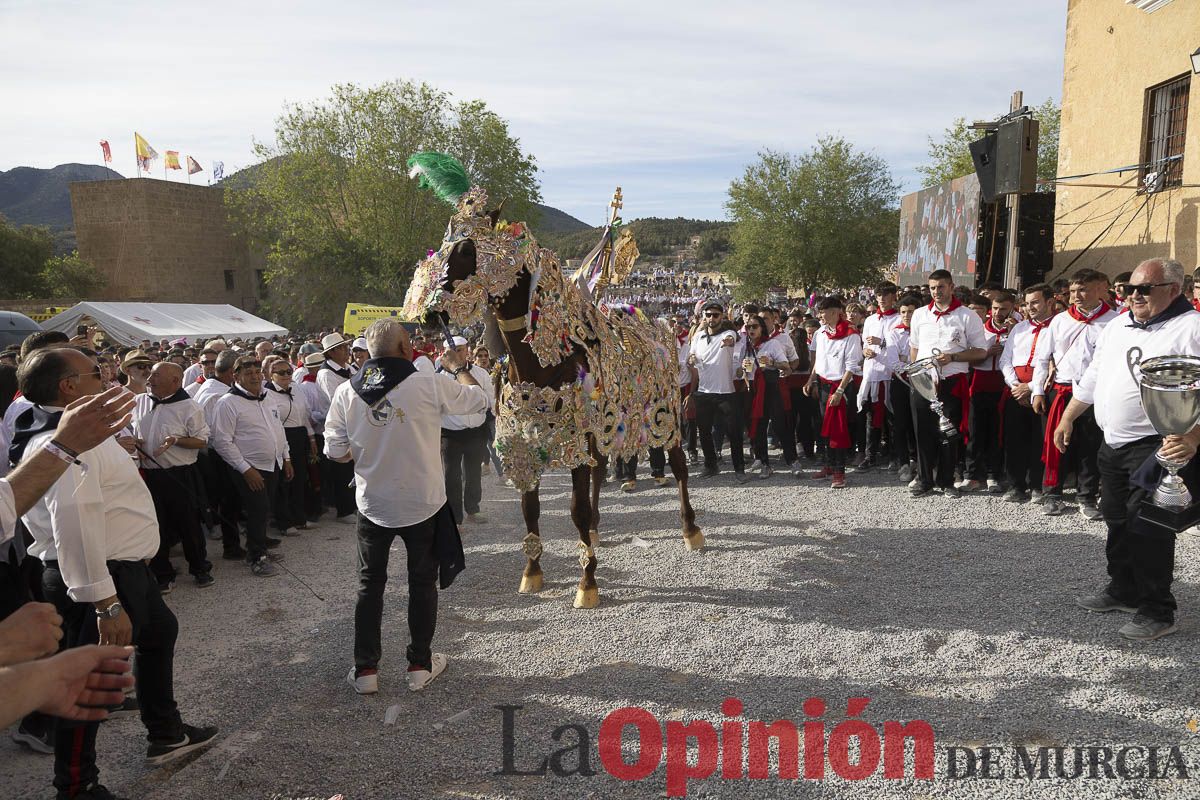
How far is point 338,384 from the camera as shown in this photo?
779 centimetres

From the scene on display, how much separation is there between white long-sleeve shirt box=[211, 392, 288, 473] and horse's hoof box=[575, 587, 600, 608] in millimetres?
3131

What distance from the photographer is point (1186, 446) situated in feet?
12.4

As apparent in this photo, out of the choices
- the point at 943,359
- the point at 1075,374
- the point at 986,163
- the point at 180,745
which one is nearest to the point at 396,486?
the point at 180,745

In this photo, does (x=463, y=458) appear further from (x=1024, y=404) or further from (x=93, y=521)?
(x=1024, y=404)

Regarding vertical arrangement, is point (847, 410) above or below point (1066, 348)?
below

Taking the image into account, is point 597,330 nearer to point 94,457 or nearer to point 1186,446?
point 94,457

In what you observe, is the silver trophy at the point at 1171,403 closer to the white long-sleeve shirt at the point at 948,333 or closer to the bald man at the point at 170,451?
the white long-sleeve shirt at the point at 948,333

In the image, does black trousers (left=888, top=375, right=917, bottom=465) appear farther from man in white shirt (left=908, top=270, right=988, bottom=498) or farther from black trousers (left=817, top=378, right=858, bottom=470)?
black trousers (left=817, top=378, right=858, bottom=470)

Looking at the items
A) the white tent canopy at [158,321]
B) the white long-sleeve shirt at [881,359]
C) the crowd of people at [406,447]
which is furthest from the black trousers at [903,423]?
the white tent canopy at [158,321]

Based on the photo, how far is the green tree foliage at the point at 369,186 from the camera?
98.7 ft

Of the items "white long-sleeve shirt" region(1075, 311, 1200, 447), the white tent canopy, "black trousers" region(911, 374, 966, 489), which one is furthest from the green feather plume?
the white tent canopy

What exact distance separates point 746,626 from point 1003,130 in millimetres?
11310

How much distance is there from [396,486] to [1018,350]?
6.07 metres

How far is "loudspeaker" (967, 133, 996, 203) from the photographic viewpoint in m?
12.8
